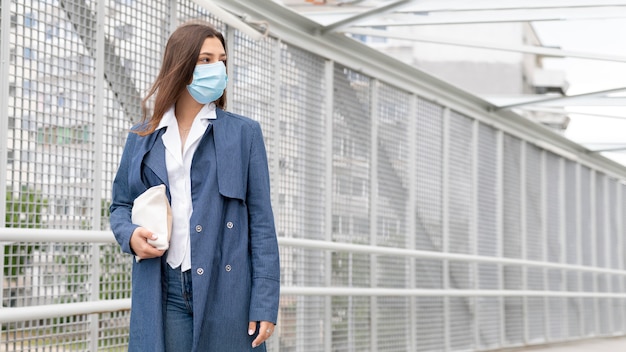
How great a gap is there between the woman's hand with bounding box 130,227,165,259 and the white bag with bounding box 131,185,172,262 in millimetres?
12

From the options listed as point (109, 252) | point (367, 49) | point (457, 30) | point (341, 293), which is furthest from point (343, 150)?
point (457, 30)

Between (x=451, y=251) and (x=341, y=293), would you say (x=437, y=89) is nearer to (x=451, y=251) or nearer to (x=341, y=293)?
(x=451, y=251)

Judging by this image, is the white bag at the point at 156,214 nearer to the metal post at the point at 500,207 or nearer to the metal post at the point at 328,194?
the metal post at the point at 328,194

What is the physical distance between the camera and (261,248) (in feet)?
8.92

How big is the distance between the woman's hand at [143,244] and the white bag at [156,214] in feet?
0.04

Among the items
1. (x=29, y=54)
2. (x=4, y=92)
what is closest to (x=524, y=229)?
(x=29, y=54)

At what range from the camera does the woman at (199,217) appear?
261 cm

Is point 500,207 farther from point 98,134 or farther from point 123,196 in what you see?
point 123,196

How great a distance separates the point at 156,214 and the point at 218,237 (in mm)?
175

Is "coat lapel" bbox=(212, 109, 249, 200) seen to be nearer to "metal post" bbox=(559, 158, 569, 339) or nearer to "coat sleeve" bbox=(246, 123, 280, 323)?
"coat sleeve" bbox=(246, 123, 280, 323)

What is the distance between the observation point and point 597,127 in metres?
14.3

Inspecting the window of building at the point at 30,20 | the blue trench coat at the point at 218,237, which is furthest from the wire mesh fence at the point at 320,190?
the blue trench coat at the point at 218,237

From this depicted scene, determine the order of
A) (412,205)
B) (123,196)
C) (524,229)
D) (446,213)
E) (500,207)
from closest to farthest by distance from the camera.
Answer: (123,196), (412,205), (446,213), (500,207), (524,229)

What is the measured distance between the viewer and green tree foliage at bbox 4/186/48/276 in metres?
3.98
